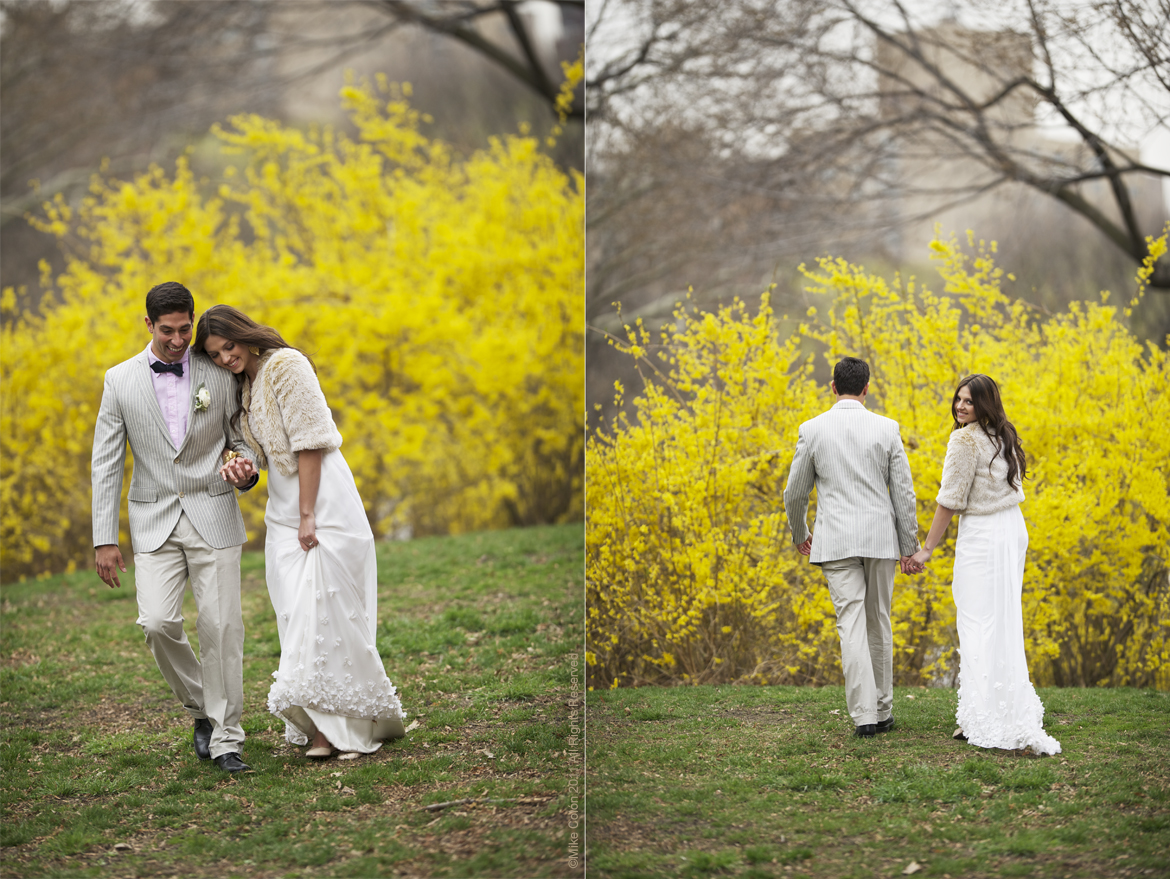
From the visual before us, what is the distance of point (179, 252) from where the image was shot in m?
7.86

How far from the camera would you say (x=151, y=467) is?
3.43 m

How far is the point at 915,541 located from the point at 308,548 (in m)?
2.28

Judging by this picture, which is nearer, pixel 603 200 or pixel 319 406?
pixel 319 406

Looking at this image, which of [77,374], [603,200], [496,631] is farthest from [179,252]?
[496,631]

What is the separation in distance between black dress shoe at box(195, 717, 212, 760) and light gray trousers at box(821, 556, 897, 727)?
240cm

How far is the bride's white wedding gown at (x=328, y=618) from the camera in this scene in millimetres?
3381

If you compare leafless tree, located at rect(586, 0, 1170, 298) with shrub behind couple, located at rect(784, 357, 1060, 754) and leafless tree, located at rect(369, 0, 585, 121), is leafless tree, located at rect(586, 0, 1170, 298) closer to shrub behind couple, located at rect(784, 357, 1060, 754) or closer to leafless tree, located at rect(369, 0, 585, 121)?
leafless tree, located at rect(369, 0, 585, 121)

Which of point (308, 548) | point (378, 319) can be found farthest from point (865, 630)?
point (378, 319)

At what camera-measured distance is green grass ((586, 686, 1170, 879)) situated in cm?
286

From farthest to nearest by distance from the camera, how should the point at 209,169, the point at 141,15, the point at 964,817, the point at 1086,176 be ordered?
the point at 209,169
the point at 141,15
the point at 1086,176
the point at 964,817

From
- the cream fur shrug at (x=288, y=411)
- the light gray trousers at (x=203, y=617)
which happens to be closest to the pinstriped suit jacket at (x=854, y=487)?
the cream fur shrug at (x=288, y=411)

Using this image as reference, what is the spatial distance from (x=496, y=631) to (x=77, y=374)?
4.65 metres

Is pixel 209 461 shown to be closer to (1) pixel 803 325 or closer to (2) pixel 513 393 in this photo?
(1) pixel 803 325

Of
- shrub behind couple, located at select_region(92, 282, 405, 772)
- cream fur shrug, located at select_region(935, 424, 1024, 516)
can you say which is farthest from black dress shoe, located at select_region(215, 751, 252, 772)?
cream fur shrug, located at select_region(935, 424, 1024, 516)
